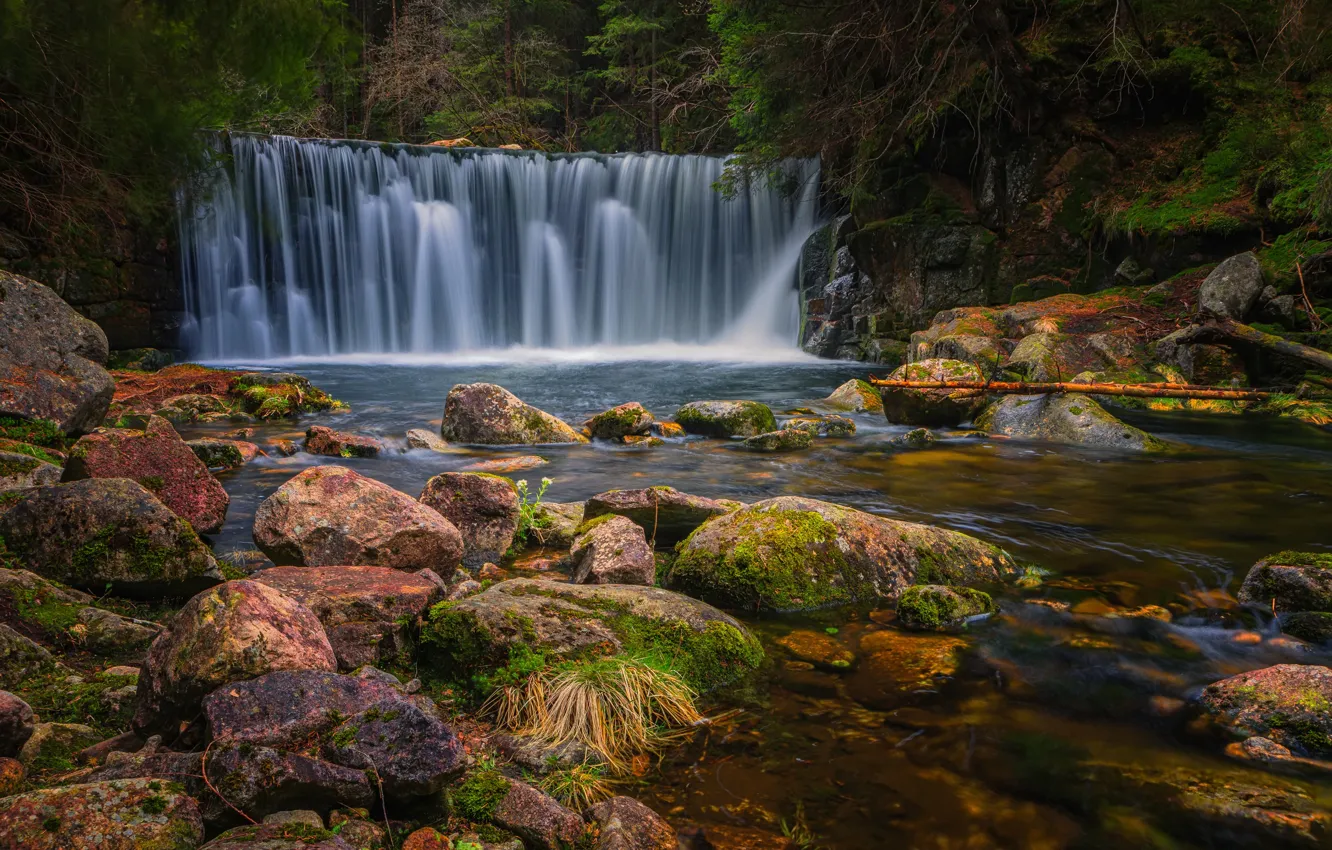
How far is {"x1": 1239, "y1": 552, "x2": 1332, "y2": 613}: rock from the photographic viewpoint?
4262 millimetres

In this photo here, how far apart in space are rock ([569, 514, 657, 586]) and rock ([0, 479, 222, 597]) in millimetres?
1892

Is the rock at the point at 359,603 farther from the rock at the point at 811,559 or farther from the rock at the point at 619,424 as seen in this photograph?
the rock at the point at 619,424

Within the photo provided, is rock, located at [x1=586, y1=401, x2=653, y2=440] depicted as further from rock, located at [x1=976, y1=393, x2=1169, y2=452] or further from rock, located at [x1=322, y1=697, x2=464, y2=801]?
rock, located at [x1=322, y1=697, x2=464, y2=801]

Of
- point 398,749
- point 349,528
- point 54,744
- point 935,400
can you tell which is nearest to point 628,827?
point 398,749

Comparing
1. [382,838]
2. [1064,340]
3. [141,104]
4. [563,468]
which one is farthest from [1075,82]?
[382,838]

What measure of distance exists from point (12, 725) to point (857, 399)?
10889mm

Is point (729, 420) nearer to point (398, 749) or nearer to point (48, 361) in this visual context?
point (48, 361)

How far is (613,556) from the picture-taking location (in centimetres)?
460

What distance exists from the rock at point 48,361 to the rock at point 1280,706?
311 inches

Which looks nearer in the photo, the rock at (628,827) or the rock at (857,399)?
the rock at (628,827)

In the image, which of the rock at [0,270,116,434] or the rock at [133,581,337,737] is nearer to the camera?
the rock at [133,581,337,737]

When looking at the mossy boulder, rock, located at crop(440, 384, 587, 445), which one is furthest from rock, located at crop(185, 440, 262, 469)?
the mossy boulder

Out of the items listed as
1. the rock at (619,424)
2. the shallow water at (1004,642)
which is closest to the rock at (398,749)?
the shallow water at (1004,642)

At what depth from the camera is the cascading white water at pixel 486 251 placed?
65.0 ft
